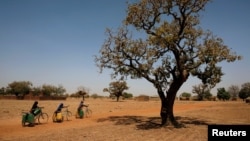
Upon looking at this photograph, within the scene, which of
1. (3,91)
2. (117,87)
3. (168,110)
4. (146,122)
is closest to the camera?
(168,110)

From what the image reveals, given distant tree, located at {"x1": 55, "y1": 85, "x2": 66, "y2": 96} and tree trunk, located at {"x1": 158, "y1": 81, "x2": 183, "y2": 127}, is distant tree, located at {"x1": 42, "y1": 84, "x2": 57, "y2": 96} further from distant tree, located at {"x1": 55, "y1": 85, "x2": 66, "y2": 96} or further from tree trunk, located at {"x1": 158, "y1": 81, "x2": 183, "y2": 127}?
→ tree trunk, located at {"x1": 158, "y1": 81, "x2": 183, "y2": 127}

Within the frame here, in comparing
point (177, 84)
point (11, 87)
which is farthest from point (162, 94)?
point (11, 87)

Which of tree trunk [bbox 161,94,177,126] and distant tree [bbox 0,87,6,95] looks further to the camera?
distant tree [bbox 0,87,6,95]

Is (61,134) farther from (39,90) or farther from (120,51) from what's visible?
(39,90)

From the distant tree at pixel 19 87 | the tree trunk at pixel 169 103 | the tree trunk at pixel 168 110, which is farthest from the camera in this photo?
the distant tree at pixel 19 87

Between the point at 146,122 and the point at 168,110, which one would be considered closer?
the point at 168,110

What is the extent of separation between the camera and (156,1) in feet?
75.2

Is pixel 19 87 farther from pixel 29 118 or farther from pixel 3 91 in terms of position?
pixel 29 118

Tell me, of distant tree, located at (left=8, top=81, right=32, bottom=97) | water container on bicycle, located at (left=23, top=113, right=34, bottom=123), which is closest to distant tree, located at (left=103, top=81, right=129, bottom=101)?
distant tree, located at (left=8, top=81, right=32, bottom=97)

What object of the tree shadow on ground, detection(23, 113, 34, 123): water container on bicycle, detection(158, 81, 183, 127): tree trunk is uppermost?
detection(158, 81, 183, 127): tree trunk

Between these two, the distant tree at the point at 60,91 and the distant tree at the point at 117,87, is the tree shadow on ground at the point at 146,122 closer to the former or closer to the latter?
the distant tree at the point at 117,87

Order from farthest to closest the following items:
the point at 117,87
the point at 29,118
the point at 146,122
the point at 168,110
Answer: the point at 117,87 → the point at 146,122 → the point at 168,110 → the point at 29,118

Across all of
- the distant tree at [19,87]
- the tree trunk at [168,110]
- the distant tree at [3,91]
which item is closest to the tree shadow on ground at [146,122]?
the tree trunk at [168,110]

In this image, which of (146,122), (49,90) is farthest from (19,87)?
(146,122)
